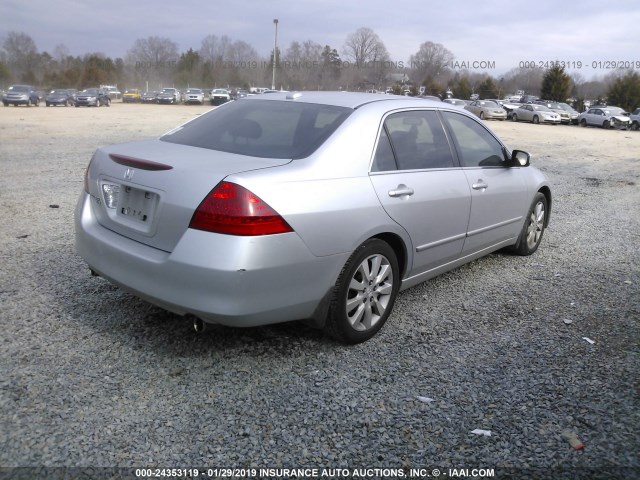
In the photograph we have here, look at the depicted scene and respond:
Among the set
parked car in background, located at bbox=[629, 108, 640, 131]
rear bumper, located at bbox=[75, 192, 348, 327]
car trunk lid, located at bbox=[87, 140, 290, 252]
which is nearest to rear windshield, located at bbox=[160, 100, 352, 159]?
car trunk lid, located at bbox=[87, 140, 290, 252]

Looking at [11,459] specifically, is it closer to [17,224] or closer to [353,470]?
[353,470]

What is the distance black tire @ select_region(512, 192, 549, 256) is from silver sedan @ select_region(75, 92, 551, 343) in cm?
131

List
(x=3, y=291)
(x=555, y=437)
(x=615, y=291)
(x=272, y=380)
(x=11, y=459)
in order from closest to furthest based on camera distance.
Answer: (x=11, y=459) → (x=555, y=437) → (x=272, y=380) → (x=3, y=291) → (x=615, y=291)

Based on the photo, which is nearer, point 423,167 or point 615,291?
point 423,167

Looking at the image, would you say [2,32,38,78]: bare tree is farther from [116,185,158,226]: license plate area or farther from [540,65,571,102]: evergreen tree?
[116,185,158,226]: license plate area

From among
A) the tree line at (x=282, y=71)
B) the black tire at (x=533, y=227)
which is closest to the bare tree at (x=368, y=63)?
the tree line at (x=282, y=71)

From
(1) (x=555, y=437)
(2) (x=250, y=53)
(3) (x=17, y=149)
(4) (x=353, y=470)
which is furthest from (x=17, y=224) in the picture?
(2) (x=250, y=53)

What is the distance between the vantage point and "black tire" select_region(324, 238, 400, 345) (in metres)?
3.46

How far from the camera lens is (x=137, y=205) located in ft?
10.8

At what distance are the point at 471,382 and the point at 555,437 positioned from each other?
0.60m

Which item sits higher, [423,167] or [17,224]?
[423,167]

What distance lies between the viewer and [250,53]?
118m

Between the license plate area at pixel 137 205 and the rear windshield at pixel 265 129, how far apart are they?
0.64 m

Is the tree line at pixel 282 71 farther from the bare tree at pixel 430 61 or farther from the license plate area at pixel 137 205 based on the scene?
the license plate area at pixel 137 205
